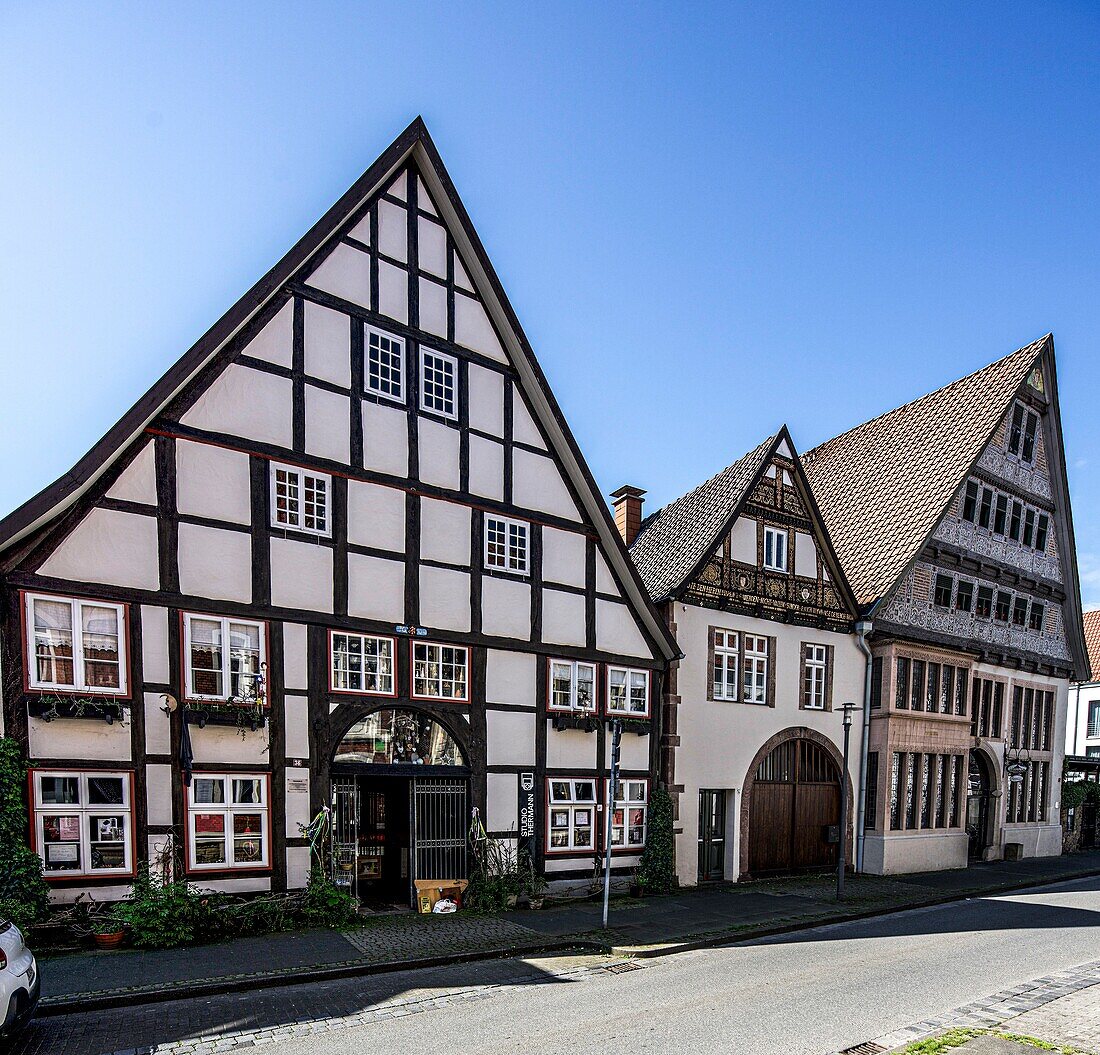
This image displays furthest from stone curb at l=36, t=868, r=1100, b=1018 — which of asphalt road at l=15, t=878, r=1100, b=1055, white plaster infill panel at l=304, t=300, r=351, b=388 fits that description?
white plaster infill panel at l=304, t=300, r=351, b=388

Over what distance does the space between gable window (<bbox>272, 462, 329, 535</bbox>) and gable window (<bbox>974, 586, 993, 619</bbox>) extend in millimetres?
20932

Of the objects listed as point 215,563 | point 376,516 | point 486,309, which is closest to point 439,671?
point 376,516

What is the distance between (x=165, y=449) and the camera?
42.6 ft

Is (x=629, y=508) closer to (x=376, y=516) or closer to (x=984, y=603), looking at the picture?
(x=376, y=516)

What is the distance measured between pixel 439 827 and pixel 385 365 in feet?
27.8

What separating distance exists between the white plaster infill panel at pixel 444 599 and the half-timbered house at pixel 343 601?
0.19 feet

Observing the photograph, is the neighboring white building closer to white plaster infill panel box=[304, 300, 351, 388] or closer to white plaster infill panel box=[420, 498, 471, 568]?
white plaster infill panel box=[420, 498, 471, 568]

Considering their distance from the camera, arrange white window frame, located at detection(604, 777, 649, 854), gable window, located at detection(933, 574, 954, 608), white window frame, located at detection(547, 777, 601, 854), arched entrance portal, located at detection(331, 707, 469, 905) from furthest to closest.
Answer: gable window, located at detection(933, 574, 954, 608) < white window frame, located at detection(604, 777, 649, 854) < white window frame, located at detection(547, 777, 601, 854) < arched entrance portal, located at detection(331, 707, 469, 905)

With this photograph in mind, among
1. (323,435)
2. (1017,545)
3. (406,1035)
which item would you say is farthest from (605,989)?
(1017,545)

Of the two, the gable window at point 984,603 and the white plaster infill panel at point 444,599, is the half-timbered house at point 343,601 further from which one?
the gable window at point 984,603

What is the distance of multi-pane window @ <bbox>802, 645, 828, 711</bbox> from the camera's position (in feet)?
71.8

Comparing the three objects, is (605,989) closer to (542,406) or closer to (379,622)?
(379,622)

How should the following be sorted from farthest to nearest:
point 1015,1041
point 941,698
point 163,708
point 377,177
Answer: point 941,698
point 377,177
point 163,708
point 1015,1041

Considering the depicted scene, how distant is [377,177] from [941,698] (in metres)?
20.5
